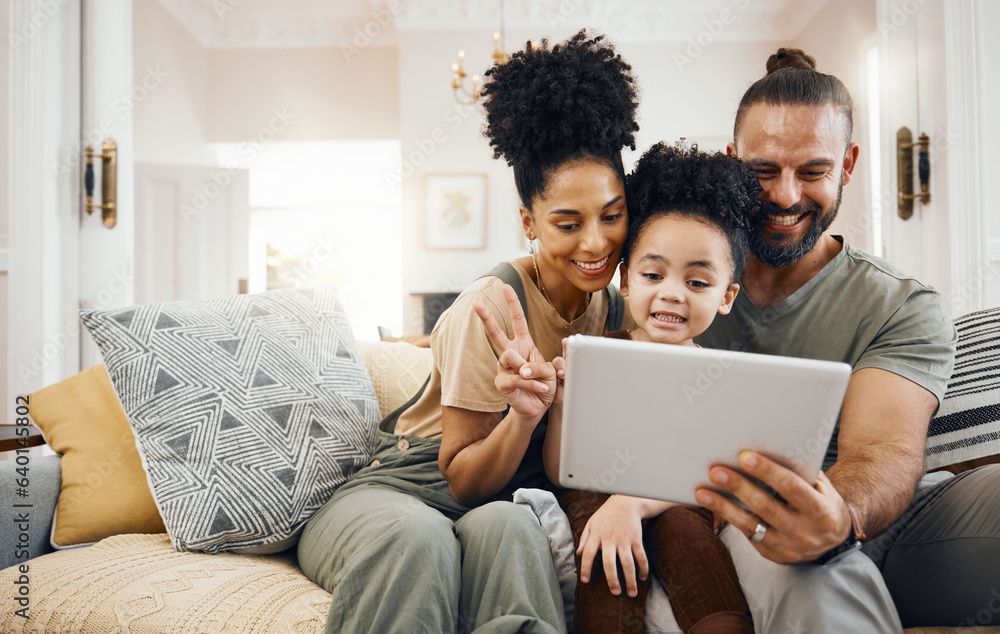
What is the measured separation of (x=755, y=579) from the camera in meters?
0.98

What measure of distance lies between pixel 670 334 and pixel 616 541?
1.19 feet

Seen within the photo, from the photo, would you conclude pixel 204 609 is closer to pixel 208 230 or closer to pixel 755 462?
pixel 755 462

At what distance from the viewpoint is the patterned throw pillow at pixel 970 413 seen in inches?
49.1

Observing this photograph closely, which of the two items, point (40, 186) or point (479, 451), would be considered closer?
point (479, 451)

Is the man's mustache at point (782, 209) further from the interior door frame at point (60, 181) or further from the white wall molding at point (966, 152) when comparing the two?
the interior door frame at point (60, 181)

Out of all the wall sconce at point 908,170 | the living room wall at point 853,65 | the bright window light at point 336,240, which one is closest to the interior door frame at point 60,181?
the wall sconce at point 908,170

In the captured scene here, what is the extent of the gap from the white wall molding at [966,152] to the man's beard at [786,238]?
5.66ft

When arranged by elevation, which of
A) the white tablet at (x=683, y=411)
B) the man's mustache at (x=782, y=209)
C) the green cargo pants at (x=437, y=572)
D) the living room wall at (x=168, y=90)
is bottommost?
the green cargo pants at (x=437, y=572)

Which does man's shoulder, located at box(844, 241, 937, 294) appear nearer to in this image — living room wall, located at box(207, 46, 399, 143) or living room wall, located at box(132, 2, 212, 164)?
living room wall, located at box(132, 2, 212, 164)

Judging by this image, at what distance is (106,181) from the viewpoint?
8.78 ft

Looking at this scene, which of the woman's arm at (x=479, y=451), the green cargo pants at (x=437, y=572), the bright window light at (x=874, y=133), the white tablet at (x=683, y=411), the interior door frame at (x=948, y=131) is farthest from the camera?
the bright window light at (x=874, y=133)

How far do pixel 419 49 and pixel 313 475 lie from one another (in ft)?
14.9

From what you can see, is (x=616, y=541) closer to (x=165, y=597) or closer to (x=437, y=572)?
(x=437, y=572)

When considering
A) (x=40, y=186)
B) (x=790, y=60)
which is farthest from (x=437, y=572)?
(x=40, y=186)
